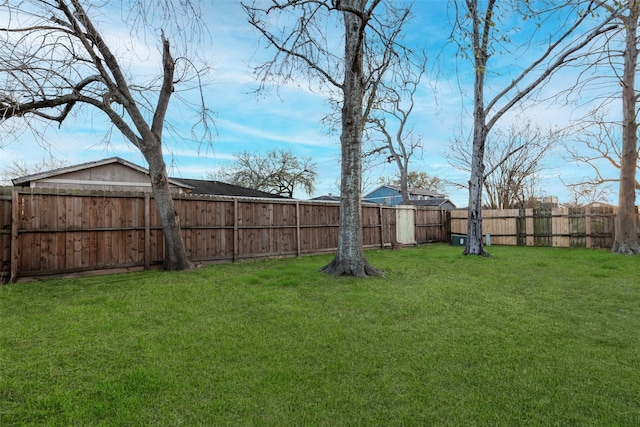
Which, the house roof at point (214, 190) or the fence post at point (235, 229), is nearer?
the fence post at point (235, 229)

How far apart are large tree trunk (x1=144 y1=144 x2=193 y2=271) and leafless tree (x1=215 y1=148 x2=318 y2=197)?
67.4 ft

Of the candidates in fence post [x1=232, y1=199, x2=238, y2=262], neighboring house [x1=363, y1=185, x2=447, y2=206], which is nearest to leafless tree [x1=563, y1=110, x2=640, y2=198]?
fence post [x1=232, y1=199, x2=238, y2=262]

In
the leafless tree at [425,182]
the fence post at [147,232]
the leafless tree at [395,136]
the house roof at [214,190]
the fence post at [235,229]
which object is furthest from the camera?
the leafless tree at [425,182]

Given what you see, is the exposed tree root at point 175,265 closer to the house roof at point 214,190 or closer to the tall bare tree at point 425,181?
the house roof at point 214,190

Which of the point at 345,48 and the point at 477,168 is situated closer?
the point at 345,48

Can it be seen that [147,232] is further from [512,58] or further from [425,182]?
[425,182]

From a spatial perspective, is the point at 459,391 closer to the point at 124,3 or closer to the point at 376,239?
the point at 124,3

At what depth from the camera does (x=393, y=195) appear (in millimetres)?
32844

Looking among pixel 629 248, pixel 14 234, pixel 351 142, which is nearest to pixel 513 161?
pixel 629 248

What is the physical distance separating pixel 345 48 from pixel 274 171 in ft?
69.6

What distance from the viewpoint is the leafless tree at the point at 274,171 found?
27.2 m

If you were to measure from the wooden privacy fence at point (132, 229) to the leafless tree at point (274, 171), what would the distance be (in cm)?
1754

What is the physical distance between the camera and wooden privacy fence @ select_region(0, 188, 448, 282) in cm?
552

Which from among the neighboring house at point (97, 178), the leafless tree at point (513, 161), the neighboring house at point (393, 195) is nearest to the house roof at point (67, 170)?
the neighboring house at point (97, 178)
